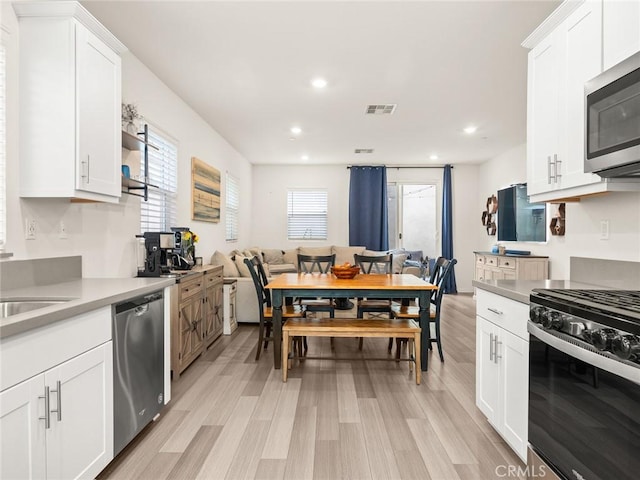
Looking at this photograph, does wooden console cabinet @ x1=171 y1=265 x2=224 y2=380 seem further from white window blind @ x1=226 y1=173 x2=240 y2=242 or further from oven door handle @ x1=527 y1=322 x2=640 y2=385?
oven door handle @ x1=527 y1=322 x2=640 y2=385

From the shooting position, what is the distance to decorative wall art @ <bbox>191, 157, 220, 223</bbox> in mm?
4645

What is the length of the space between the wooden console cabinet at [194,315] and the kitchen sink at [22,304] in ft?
4.39

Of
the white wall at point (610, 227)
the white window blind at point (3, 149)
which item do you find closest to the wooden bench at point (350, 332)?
the white wall at point (610, 227)

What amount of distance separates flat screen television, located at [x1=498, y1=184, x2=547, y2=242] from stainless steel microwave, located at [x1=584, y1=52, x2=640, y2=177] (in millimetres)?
4444

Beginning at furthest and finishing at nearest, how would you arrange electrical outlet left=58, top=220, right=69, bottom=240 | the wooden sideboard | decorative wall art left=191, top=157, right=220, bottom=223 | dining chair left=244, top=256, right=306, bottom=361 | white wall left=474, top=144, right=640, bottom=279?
1. the wooden sideboard
2. decorative wall art left=191, top=157, right=220, bottom=223
3. dining chair left=244, top=256, right=306, bottom=361
4. electrical outlet left=58, top=220, right=69, bottom=240
5. white wall left=474, top=144, right=640, bottom=279

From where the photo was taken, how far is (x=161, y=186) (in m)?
3.85

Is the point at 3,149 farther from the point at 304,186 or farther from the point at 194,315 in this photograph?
the point at 304,186

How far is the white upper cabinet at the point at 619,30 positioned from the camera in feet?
5.41

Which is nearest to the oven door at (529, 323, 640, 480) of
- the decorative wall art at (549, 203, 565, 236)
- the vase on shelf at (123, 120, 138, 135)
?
the vase on shelf at (123, 120, 138, 135)

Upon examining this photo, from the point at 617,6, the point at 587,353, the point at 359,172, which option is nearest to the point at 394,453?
the point at 587,353

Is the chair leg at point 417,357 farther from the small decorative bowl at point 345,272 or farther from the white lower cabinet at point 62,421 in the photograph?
the white lower cabinet at point 62,421

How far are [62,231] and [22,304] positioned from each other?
0.75 m

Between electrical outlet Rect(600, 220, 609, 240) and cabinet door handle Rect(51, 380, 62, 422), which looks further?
electrical outlet Rect(600, 220, 609, 240)

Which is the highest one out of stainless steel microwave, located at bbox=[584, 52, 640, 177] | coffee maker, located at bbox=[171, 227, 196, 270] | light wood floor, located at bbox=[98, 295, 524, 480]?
stainless steel microwave, located at bbox=[584, 52, 640, 177]
